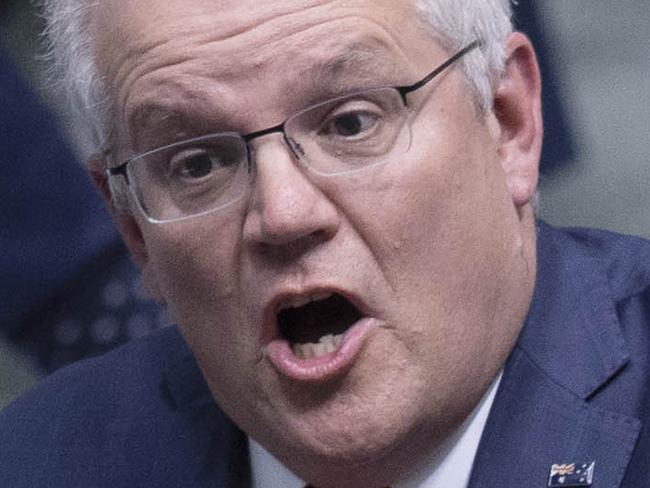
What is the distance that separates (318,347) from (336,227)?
22cm

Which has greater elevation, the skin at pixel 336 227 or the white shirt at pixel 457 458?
the skin at pixel 336 227

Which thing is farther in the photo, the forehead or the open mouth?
the open mouth

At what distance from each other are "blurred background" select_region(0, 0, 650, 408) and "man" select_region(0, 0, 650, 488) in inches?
28.0

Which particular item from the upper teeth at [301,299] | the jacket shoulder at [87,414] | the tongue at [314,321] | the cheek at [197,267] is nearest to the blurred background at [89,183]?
the jacket shoulder at [87,414]

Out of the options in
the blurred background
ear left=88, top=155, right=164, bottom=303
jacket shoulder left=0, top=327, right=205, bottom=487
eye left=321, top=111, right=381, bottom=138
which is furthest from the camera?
the blurred background

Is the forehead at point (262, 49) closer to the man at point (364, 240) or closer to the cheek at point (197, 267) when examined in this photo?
the man at point (364, 240)

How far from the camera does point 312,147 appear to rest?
1854 mm

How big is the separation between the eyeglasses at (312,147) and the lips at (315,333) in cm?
18

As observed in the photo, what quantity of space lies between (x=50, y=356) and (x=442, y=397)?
1.41 meters

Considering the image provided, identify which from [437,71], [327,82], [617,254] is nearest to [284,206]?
[327,82]

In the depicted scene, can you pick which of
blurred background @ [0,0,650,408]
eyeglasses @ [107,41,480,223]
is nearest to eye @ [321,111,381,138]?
eyeglasses @ [107,41,480,223]

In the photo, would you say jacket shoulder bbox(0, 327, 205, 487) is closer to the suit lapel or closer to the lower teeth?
the lower teeth

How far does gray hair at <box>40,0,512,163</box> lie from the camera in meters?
1.93

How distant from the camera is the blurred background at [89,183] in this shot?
2.83 metres
